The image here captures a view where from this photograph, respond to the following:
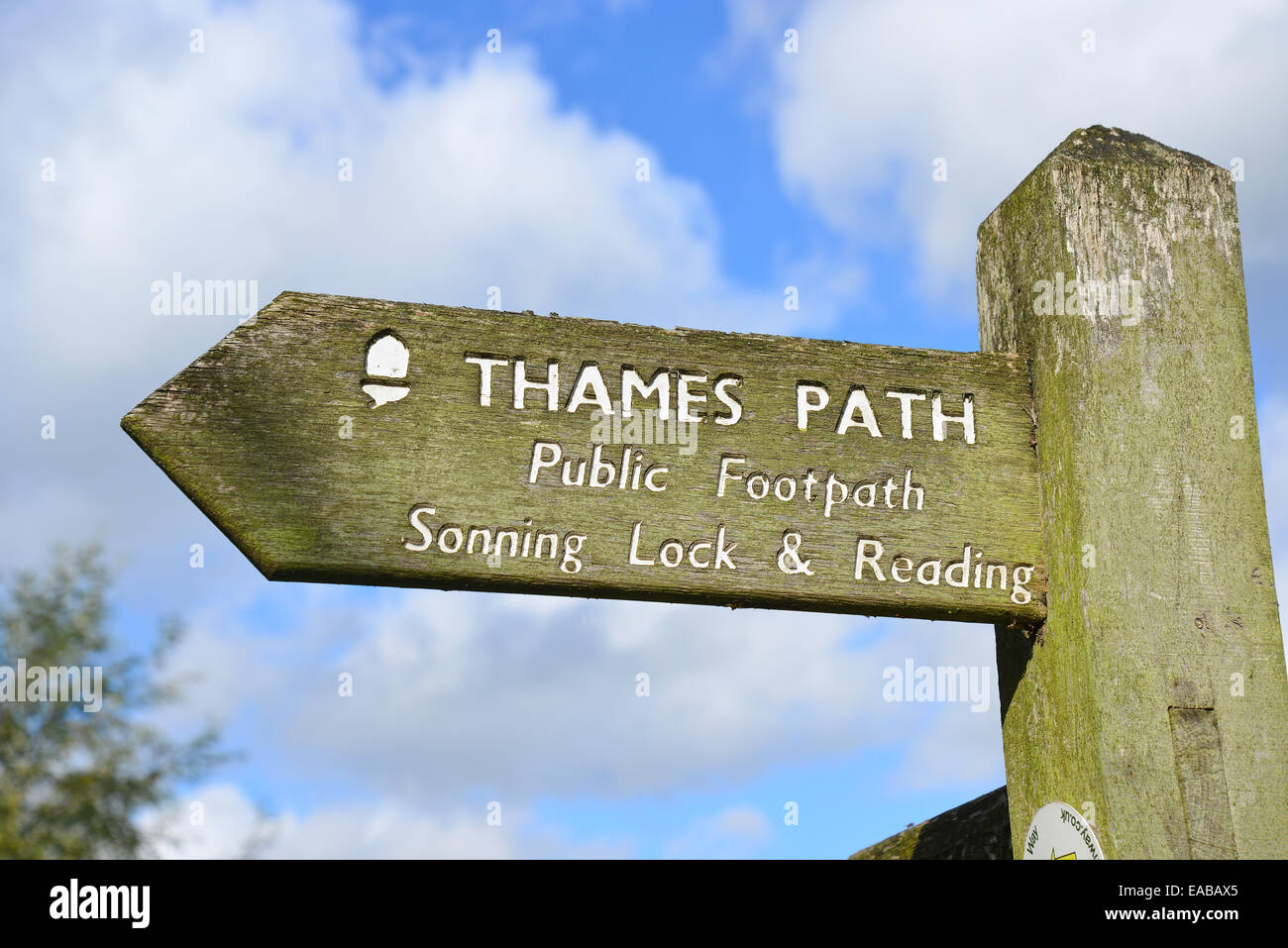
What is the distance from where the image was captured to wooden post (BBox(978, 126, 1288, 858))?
295cm

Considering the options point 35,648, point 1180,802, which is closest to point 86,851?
point 35,648

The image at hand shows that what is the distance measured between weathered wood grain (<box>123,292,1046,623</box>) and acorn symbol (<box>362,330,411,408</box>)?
0.05 ft

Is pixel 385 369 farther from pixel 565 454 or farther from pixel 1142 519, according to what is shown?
pixel 1142 519

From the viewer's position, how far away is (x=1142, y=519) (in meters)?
3.11

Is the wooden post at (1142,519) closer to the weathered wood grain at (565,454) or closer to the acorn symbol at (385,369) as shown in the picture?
the weathered wood grain at (565,454)

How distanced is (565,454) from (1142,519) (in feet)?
4.91

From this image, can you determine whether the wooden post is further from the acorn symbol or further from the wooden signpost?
the acorn symbol

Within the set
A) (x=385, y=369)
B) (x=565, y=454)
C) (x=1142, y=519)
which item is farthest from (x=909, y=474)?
(x=385, y=369)

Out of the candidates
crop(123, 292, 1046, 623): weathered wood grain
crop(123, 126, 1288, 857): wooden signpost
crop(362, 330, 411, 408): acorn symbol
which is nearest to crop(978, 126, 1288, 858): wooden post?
crop(123, 126, 1288, 857): wooden signpost

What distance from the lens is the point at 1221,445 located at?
322 cm

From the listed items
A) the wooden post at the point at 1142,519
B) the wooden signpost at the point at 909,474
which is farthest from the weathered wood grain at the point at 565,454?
the wooden post at the point at 1142,519
